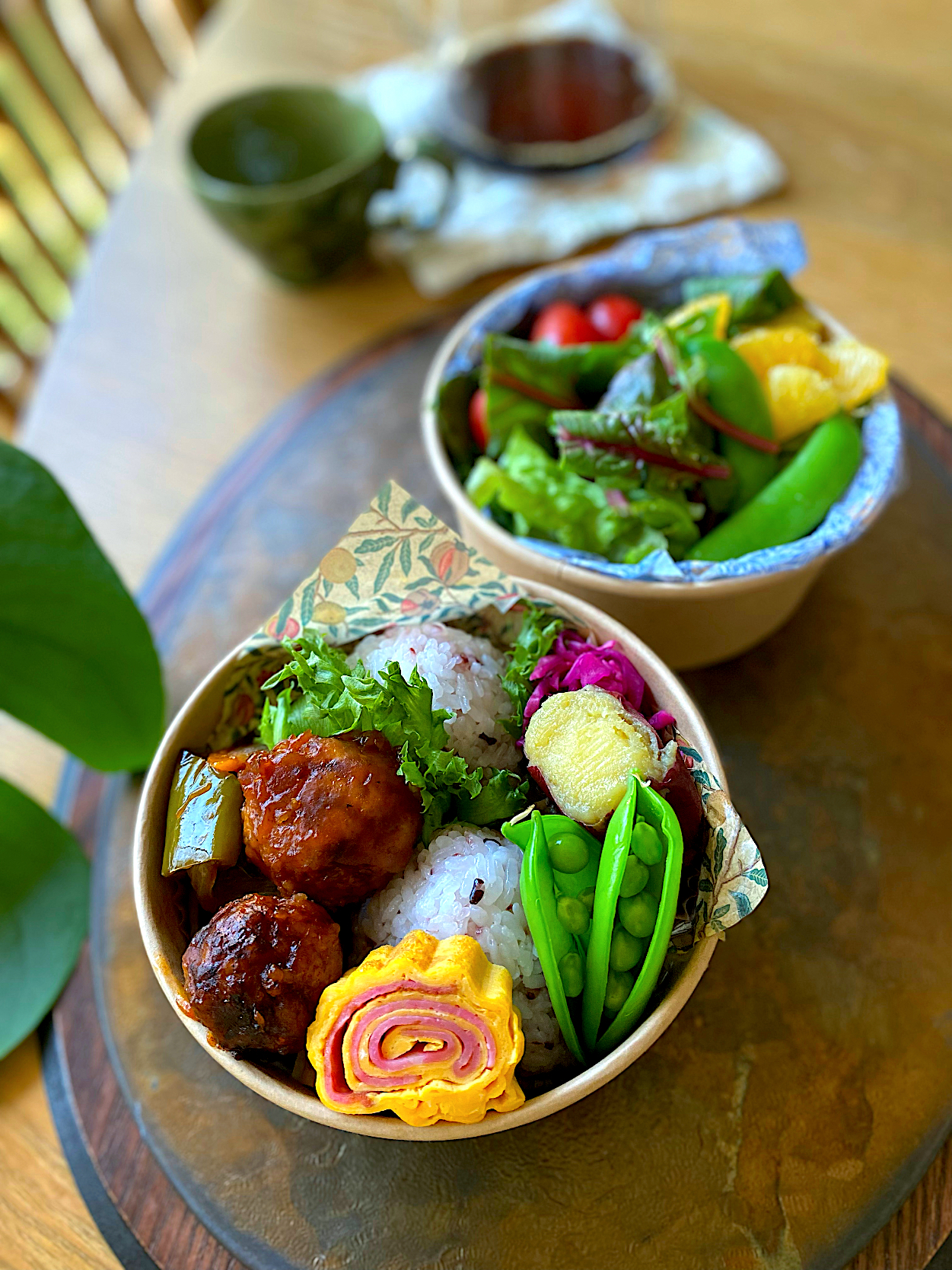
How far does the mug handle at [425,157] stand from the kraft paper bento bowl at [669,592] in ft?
1.62

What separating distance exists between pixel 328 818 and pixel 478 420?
0.57 meters

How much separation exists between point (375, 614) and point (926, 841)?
0.57 metres

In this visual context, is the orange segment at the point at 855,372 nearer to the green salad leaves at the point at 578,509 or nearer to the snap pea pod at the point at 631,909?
the green salad leaves at the point at 578,509

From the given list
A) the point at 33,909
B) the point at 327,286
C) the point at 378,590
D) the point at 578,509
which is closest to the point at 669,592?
the point at 578,509

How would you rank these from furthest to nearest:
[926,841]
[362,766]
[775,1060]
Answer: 1. [926,841]
2. [775,1060]
3. [362,766]

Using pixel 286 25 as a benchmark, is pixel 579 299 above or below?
Answer: below

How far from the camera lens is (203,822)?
80cm

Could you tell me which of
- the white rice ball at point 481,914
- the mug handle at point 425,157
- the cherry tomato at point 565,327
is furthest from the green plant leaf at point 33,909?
the mug handle at point 425,157

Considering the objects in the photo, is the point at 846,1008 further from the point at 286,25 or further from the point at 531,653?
the point at 286,25

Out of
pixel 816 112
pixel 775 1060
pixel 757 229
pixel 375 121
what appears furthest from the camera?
pixel 816 112

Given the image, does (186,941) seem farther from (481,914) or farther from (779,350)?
(779,350)

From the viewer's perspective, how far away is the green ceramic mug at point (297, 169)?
1386 mm

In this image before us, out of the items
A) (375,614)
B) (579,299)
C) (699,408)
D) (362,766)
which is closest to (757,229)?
(579,299)

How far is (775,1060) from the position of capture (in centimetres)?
87
